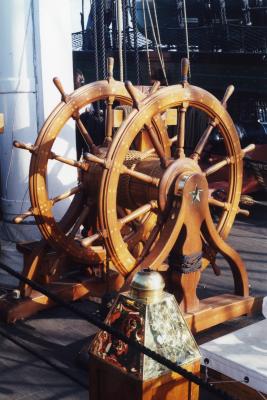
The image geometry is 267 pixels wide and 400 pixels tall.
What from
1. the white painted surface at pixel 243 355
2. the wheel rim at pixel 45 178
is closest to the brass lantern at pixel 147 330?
the white painted surface at pixel 243 355

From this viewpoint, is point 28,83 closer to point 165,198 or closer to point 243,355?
point 165,198

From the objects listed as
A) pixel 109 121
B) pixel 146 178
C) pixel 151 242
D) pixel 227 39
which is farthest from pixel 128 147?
pixel 227 39

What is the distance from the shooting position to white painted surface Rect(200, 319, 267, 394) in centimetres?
228

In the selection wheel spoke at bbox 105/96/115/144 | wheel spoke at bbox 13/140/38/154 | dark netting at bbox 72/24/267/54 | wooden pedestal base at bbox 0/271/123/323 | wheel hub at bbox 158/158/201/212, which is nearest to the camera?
wheel hub at bbox 158/158/201/212

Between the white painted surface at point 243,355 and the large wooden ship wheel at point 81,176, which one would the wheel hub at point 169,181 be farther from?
the white painted surface at point 243,355

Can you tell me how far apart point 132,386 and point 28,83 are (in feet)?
12.6

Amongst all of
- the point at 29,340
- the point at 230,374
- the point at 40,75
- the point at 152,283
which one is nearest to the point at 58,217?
the point at 40,75

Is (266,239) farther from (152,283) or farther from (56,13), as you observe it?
(152,283)

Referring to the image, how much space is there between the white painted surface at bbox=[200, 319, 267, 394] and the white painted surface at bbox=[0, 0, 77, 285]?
2.82 m

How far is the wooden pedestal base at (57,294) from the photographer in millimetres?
3406

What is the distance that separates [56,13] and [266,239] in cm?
265

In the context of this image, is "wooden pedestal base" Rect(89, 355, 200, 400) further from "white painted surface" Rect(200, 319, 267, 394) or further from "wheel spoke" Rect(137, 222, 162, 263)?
"wheel spoke" Rect(137, 222, 162, 263)

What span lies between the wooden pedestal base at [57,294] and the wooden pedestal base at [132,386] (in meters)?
1.51

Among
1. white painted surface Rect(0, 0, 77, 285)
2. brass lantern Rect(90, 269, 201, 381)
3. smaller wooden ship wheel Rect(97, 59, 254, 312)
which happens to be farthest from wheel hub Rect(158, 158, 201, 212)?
white painted surface Rect(0, 0, 77, 285)
